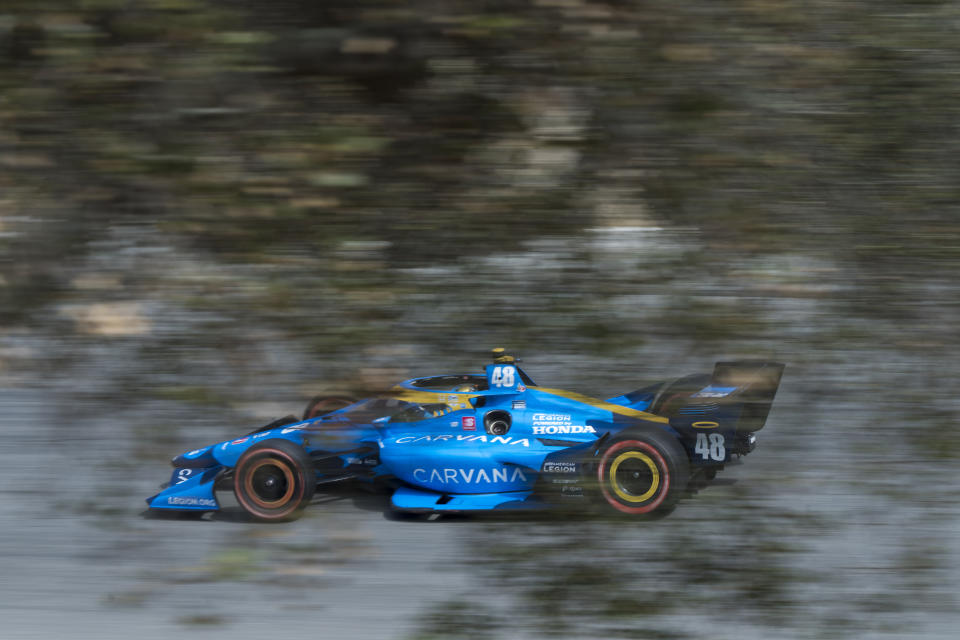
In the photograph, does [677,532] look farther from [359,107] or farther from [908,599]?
[359,107]

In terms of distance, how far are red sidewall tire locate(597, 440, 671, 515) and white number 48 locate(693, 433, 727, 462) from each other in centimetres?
9

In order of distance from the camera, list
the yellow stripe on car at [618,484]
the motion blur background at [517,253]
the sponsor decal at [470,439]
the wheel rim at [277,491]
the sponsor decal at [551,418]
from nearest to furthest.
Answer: the motion blur background at [517,253] → the yellow stripe on car at [618,484] → the wheel rim at [277,491] → the sponsor decal at [551,418] → the sponsor decal at [470,439]

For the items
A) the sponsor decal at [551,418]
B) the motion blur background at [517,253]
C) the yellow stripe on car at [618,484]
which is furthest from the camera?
the sponsor decal at [551,418]

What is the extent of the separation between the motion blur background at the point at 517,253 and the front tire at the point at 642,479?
5cm

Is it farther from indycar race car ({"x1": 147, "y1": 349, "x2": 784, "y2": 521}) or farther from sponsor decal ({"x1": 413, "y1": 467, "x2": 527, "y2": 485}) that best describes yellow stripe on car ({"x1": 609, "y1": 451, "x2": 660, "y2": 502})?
sponsor decal ({"x1": 413, "y1": 467, "x2": 527, "y2": 485})

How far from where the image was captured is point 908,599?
2119 millimetres

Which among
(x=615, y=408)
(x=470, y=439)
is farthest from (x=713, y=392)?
(x=470, y=439)

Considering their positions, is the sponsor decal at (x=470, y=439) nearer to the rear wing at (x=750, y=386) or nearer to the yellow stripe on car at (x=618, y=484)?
the yellow stripe on car at (x=618, y=484)

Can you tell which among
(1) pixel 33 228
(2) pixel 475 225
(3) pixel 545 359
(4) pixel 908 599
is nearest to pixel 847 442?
(4) pixel 908 599

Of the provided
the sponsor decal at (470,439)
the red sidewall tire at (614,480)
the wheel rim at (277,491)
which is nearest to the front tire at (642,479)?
the red sidewall tire at (614,480)

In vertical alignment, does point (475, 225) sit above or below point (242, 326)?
above

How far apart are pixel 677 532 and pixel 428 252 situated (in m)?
0.87

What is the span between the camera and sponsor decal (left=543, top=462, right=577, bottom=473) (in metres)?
2.17

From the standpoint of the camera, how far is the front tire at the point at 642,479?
201 cm
